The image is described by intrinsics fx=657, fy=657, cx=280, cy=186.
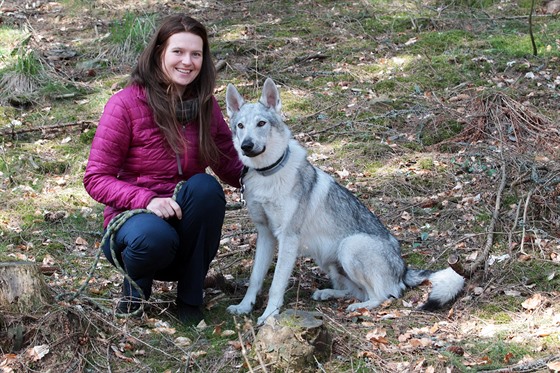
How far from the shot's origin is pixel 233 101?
4555 mm

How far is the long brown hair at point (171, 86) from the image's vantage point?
4.00 m

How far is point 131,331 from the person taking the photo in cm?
387

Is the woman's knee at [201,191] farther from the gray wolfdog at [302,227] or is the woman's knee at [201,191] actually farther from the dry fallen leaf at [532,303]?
the dry fallen leaf at [532,303]

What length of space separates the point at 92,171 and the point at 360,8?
784 cm

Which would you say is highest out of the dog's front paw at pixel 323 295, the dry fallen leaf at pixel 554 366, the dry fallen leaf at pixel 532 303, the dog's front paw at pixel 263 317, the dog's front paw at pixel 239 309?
the dry fallen leaf at pixel 554 366

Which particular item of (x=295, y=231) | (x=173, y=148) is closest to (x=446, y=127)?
(x=295, y=231)

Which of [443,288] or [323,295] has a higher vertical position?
[443,288]

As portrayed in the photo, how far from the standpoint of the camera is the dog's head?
424cm

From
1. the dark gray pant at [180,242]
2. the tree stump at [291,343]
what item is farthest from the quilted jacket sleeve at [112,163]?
the tree stump at [291,343]

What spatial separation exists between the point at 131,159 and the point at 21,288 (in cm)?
105

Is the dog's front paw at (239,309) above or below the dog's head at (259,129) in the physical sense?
below

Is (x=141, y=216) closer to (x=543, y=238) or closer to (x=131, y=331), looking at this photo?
(x=131, y=331)

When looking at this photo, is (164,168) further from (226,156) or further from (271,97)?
(271,97)

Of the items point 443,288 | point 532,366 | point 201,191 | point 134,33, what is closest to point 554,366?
point 532,366
